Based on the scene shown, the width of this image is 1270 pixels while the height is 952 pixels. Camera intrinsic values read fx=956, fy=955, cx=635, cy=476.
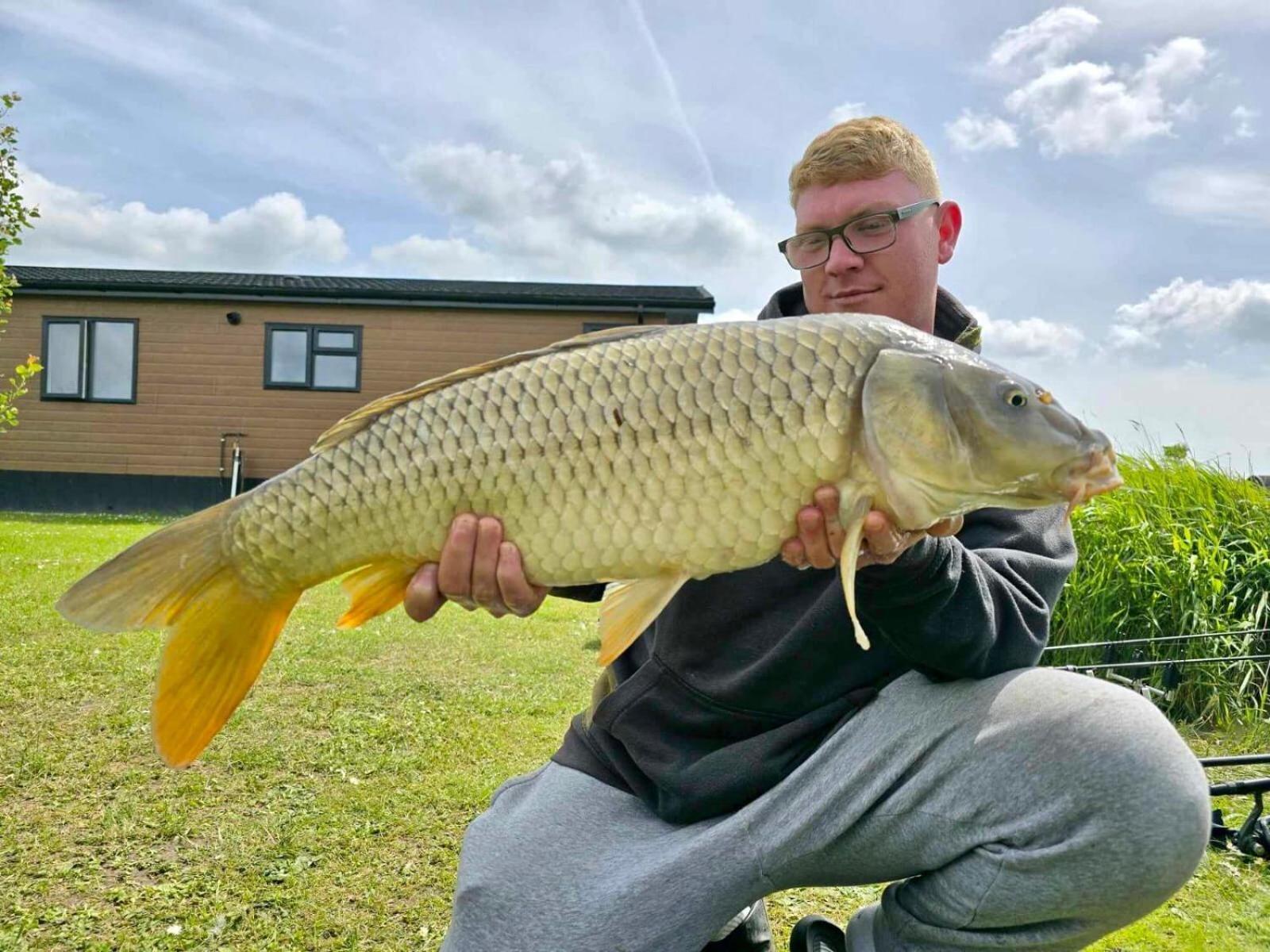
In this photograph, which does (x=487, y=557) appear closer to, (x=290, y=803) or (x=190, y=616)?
(x=190, y=616)

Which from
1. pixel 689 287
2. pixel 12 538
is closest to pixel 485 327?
pixel 689 287

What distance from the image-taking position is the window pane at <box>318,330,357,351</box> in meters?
12.1

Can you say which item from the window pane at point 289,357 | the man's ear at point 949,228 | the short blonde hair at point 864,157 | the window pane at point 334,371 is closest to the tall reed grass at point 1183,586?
the man's ear at point 949,228

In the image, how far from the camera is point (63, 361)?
485 inches

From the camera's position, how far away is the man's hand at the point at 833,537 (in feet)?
4.28

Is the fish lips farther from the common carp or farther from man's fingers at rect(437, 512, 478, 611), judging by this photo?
man's fingers at rect(437, 512, 478, 611)

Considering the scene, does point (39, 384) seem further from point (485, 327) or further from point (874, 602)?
point (874, 602)

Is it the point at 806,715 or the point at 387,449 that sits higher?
the point at 387,449

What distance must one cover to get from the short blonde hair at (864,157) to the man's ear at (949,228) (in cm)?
4

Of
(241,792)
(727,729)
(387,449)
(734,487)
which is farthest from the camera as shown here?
(241,792)

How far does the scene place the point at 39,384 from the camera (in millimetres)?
12312

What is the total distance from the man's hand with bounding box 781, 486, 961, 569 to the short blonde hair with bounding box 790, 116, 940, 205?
1.01 meters

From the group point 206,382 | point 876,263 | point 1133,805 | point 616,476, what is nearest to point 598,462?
point 616,476

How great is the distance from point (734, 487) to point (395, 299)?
36.7ft
